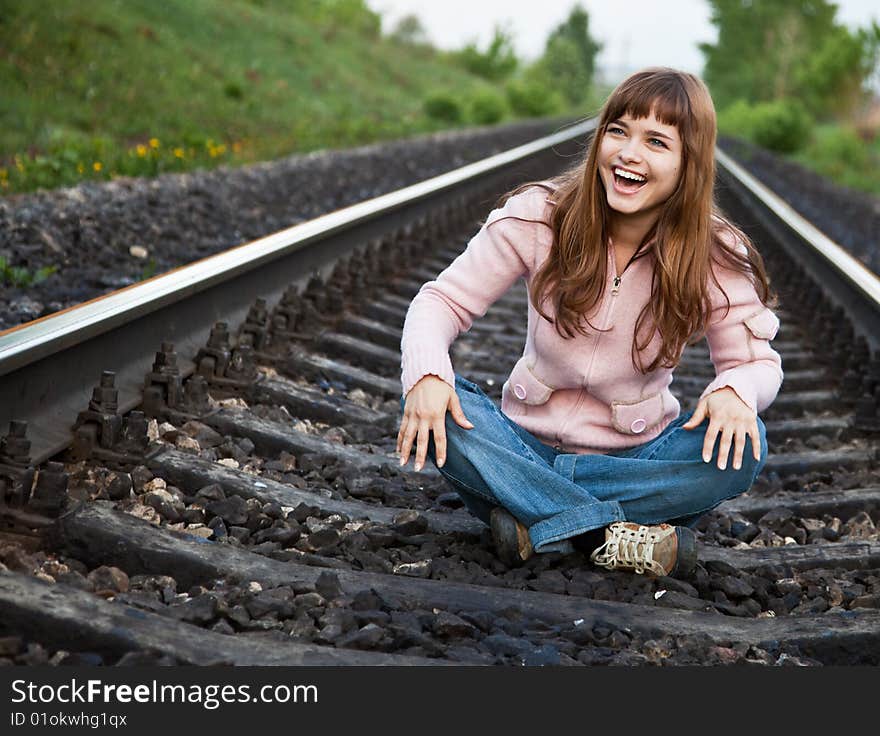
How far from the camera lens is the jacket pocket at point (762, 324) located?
2.82 metres

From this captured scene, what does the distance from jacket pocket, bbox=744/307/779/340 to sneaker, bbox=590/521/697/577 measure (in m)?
0.50

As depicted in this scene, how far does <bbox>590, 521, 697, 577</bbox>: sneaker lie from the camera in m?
2.68

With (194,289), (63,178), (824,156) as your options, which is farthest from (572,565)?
(824,156)

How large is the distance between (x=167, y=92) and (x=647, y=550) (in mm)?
12365

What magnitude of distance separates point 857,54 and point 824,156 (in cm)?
906

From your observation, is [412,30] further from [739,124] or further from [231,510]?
[231,510]

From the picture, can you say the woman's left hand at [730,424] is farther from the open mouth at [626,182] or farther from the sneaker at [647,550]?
the open mouth at [626,182]

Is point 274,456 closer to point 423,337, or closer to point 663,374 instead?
point 423,337

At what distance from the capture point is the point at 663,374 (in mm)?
2979

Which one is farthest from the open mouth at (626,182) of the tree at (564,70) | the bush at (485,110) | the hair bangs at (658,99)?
the tree at (564,70)

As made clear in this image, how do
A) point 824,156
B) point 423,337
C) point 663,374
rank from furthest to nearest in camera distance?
point 824,156
point 663,374
point 423,337

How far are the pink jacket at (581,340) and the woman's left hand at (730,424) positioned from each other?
0.05 m

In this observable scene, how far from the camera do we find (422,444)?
259 cm

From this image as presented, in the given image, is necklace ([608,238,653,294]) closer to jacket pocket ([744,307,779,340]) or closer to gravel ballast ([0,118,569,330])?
jacket pocket ([744,307,779,340])
